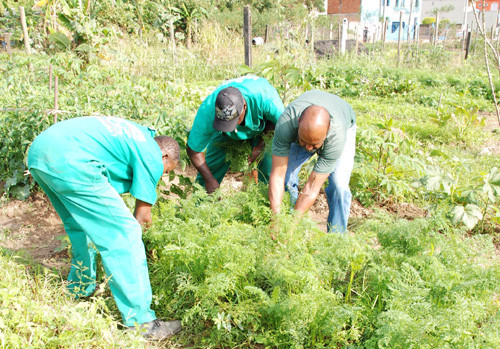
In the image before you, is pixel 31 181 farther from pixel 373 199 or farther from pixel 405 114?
pixel 405 114

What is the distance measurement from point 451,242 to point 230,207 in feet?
5.27

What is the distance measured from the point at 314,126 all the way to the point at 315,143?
148 mm

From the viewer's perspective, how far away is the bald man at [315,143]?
10.1 ft

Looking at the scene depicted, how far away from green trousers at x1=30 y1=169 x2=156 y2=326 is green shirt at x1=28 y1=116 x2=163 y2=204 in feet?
0.23

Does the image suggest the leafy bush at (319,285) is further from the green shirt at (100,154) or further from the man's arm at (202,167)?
the man's arm at (202,167)

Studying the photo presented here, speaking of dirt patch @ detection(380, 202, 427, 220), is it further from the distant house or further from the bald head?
the distant house

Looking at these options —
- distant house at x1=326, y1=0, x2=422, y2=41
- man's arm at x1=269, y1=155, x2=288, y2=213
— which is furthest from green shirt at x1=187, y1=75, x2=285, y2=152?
distant house at x1=326, y1=0, x2=422, y2=41

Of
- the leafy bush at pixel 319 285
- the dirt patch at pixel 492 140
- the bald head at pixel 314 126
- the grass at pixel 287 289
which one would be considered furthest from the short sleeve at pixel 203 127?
the dirt patch at pixel 492 140

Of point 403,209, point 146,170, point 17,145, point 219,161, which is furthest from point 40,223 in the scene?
point 403,209

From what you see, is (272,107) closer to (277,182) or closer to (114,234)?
(277,182)

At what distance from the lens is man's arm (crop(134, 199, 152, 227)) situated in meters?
2.93

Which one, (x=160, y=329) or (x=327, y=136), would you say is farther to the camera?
(x=327, y=136)

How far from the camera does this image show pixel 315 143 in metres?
3.08

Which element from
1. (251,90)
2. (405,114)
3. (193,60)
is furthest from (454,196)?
(193,60)
